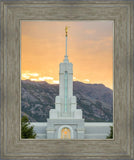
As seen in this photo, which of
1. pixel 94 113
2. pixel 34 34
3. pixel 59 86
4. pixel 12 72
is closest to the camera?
pixel 12 72

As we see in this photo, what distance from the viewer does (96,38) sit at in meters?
2.79

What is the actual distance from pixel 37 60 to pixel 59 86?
1.75 ft

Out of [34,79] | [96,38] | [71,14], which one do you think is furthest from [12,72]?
[96,38]

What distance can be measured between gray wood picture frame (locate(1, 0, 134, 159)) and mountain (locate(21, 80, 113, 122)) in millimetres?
765

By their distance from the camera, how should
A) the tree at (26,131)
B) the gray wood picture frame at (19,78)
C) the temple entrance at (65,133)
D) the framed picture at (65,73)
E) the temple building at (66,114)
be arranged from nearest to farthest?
the gray wood picture frame at (19,78) → the tree at (26,131) → the temple entrance at (65,133) → the temple building at (66,114) → the framed picture at (65,73)

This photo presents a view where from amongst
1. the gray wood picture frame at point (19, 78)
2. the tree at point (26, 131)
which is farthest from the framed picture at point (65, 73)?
the gray wood picture frame at point (19, 78)

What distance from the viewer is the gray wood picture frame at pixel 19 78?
183 cm

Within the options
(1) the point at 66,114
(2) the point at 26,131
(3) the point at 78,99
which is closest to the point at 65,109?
(1) the point at 66,114

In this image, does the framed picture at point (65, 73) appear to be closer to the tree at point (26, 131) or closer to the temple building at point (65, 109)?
the temple building at point (65, 109)

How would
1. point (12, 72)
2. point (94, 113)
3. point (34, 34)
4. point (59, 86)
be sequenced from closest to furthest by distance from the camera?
point (12, 72) → point (34, 34) → point (59, 86) → point (94, 113)

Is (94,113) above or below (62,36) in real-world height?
below

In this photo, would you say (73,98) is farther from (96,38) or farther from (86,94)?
(96,38)

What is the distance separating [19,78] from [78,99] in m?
1.20

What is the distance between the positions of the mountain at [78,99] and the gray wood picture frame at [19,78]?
77cm
